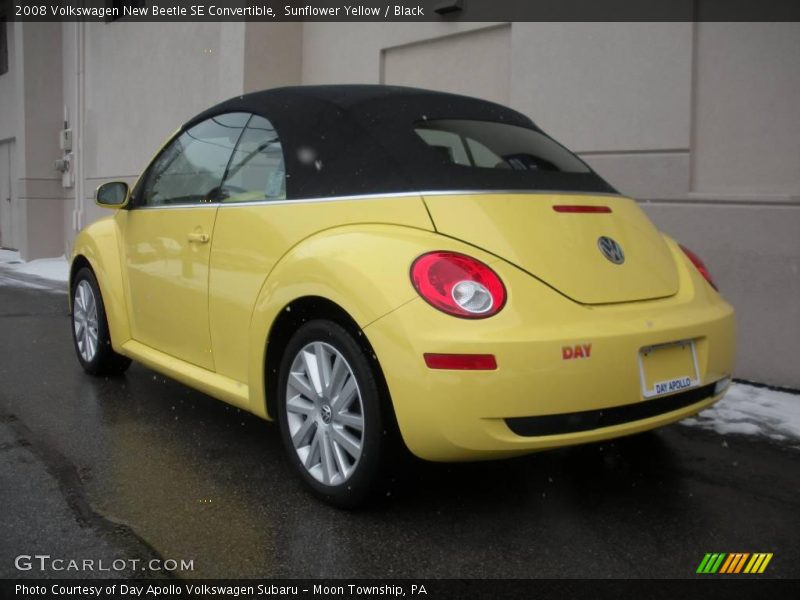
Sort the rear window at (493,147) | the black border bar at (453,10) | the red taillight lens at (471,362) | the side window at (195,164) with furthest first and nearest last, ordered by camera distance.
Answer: the black border bar at (453,10), the side window at (195,164), the rear window at (493,147), the red taillight lens at (471,362)

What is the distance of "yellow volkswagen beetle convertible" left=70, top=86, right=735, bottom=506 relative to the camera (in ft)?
8.13

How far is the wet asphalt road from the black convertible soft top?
1120 mm

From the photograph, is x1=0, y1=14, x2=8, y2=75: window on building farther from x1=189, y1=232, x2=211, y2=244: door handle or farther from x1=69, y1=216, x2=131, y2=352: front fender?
x1=189, y1=232, x2=211, y2=244: door handle

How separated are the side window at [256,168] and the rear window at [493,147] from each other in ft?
2.10

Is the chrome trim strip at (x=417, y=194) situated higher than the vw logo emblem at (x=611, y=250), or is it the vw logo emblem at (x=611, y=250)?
the chrome trim strip at (x=417, y=194)

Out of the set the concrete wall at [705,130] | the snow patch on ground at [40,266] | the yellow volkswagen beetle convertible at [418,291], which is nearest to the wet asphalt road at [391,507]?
the yellow volkswagen beetle convertible at [418,291]

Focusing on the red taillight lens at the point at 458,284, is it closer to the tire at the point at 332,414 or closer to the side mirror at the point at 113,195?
the tire at the point at 332,414

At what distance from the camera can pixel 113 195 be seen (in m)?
4.38

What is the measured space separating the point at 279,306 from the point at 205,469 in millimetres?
870

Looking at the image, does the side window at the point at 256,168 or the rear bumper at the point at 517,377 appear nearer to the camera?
the rear bumper at the point at 517,377

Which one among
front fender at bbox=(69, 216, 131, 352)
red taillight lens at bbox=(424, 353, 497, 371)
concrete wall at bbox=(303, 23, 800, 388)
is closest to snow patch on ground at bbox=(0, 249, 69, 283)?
front fender at bbox=(69, 216, 131, 352)

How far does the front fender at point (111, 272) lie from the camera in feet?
14.3

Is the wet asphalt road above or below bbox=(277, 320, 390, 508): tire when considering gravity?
below

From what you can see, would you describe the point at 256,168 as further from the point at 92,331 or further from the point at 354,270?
the point at 92,331
